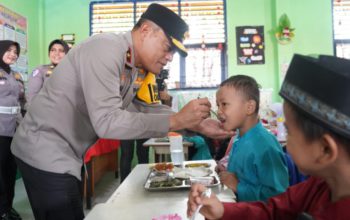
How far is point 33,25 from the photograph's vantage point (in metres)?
5.52

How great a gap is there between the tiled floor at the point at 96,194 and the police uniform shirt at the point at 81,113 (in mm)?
2180

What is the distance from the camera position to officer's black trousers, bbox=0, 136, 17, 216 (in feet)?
10.3

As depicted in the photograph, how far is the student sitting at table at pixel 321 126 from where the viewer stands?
2.20 ft

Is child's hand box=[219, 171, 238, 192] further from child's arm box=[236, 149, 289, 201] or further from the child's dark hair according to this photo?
the child's dark hair

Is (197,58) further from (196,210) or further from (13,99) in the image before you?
(196,210)

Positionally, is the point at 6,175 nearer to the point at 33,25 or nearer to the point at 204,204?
the point at 204,204

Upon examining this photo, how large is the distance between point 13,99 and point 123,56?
248 centimetres

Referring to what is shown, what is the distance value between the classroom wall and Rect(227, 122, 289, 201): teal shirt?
162 inches

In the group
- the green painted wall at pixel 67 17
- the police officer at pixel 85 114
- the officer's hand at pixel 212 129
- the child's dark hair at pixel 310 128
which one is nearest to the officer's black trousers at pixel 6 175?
the police officer at pixel 85 114

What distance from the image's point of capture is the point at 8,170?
3.30 meters

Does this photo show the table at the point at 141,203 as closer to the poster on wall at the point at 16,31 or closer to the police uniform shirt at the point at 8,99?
the police uniform shirt at the point at 8,99

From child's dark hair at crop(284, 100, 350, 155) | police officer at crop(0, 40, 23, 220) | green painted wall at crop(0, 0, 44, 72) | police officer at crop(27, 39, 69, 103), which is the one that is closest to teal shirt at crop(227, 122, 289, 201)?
child's dark hair at crop(284, 100, 350, 155)

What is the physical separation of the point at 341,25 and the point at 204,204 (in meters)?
5.51

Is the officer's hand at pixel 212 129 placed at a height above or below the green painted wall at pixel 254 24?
below
